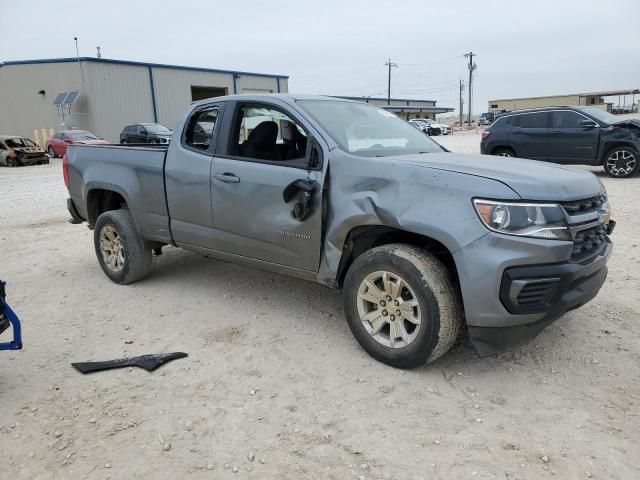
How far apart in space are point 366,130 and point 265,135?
0.85m

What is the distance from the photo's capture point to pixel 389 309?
343 cm

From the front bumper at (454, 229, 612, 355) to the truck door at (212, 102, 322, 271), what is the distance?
116 centimetres

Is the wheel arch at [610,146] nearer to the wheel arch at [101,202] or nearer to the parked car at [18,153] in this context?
the wheel arch at [101,202]

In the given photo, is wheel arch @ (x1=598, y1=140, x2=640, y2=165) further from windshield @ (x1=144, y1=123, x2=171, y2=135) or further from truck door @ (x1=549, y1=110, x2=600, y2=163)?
windshield @ (x1=144, y1=123, x2=171, y2=135)

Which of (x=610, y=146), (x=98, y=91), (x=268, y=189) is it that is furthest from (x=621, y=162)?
(x=98, y=91)

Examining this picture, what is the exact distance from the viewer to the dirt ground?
2613mm

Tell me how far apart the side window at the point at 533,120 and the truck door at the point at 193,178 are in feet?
33.4

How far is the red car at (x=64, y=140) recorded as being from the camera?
2539 cm

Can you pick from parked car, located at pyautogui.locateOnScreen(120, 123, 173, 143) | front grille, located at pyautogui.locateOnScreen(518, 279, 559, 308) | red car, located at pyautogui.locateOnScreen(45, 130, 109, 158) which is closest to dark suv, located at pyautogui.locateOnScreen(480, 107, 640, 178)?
front grille, located at pyautogui.locateOnScreen(518, 279, 559, 308)

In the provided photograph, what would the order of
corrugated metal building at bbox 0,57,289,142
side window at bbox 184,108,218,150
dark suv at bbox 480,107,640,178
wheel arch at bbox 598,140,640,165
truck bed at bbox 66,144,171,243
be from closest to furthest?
side window at bbox 184,108,218,150 < truck bed at bbox 66,144,171,243 < wheel arch at bbox 598,140,640,165 < dark suv at bbox 480,107,640,178 < corrugated metal building at bbox 0,57,289,142

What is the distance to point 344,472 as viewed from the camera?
8.33ft

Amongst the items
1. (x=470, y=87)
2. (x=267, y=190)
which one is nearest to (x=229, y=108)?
(x=267, y=190)

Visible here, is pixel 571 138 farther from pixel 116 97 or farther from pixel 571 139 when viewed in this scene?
pixel 116 97

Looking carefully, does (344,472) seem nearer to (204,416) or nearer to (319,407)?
(319,407)
